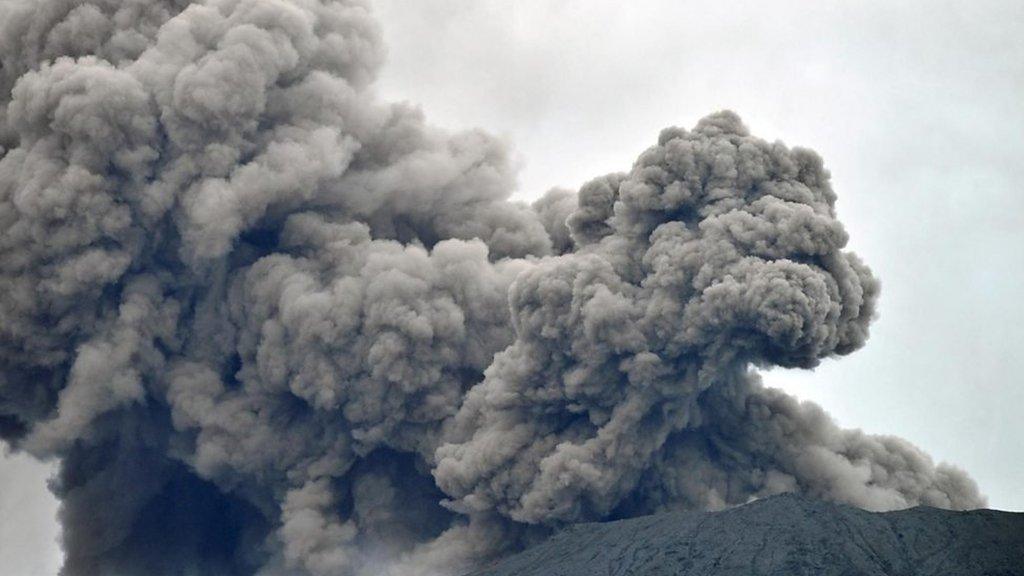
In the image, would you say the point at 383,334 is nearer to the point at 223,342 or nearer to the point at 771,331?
the point at 223,342

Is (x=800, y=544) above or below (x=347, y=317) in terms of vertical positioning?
below

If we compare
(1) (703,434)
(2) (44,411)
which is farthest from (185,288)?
(1) (703,434)

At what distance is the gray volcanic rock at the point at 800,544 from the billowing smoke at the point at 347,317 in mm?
3504

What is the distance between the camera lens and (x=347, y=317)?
4022 centimetres

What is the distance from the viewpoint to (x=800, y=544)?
104 ft

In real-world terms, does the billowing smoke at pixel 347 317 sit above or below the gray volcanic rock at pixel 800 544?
above

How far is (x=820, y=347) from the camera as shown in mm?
37375

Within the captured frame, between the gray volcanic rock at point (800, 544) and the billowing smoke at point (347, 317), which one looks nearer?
the gray volcanic rock at point (800, 544)

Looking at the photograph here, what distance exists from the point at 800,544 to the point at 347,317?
14150 millimetres

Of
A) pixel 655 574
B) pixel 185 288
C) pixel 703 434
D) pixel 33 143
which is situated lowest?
pixel 655 574

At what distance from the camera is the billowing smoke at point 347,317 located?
125 ft

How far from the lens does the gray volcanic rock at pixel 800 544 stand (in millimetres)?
30875

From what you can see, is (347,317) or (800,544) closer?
(800,544)

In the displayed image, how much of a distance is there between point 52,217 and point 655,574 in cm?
1883
